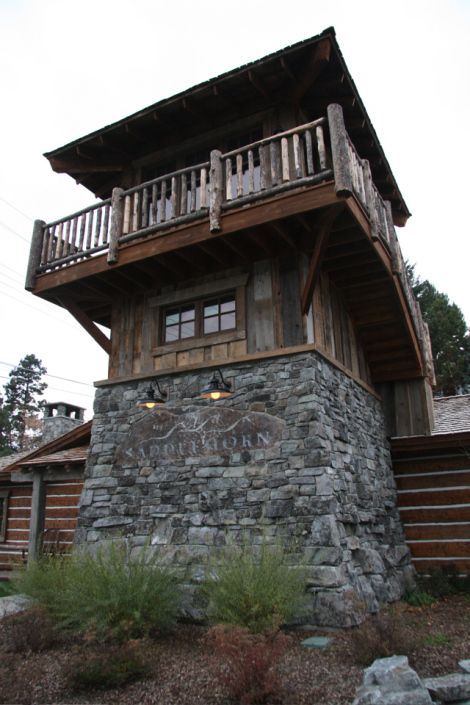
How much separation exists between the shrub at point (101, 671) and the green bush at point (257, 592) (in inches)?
47.6

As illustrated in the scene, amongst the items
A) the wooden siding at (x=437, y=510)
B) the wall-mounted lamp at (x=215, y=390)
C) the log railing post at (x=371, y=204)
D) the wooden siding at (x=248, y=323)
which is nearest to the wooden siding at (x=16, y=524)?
the wooden siding at (x=248, y=323)

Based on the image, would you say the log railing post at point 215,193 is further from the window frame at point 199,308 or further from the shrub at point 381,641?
the shrub at point 381,641

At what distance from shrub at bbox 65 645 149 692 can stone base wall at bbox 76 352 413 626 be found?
2529mm

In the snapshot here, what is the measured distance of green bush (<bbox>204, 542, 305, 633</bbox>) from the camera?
5.80 metres

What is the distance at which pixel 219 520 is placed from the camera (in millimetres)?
7836

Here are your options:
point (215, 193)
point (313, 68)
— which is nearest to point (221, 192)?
point (215, 193)

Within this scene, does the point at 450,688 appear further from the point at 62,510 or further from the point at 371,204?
the point at 62,510

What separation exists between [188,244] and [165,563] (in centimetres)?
489

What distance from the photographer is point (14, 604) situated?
7441 millimetres

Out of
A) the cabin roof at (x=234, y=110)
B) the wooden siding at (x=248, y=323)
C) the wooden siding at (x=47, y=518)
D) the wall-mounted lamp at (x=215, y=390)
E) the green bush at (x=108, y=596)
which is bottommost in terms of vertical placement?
the green bush at (x=108, y=596)

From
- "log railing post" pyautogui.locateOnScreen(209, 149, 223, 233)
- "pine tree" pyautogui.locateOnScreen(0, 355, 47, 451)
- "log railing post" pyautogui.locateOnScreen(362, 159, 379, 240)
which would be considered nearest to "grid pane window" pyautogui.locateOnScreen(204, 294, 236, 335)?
"log railing post" pyautogui.locateOnScreen(209, 149, 223, 233)

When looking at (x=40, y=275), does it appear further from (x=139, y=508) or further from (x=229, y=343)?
(x=139, y=508)

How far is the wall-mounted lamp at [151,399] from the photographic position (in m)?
8.84

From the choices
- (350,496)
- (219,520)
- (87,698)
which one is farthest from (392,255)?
(87,698)
